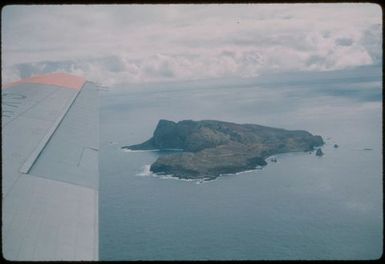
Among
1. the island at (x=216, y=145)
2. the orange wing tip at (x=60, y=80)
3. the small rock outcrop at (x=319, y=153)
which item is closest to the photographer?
the orange wing tip at (x=60, y=80)

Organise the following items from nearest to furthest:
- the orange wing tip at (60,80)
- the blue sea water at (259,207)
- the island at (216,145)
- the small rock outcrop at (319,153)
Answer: the orange wing tip at (60,80), the blue sea water at (259,207), the island at (216,145), the small rock outcrop at (319,153)

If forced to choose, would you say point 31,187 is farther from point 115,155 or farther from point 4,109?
point 115,155

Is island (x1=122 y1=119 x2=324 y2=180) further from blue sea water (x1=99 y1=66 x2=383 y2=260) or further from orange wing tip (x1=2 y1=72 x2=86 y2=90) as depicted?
orange wing tip (x1=2 y1=72 x2=86 y2=90)

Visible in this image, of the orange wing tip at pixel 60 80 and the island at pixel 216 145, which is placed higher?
the orange wing tip at pixel 60 80

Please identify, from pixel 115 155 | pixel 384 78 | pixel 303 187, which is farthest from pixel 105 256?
pixel 115 155

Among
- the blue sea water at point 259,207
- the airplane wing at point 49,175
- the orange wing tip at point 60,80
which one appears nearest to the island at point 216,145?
the blue sea water at point 259,207

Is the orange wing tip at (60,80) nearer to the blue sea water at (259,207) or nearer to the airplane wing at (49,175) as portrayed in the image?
the airplane wing at (49,175)

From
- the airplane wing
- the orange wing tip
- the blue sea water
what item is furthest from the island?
the airplane wing

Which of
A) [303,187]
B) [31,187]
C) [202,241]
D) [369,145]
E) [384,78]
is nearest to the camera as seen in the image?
[31,187]
